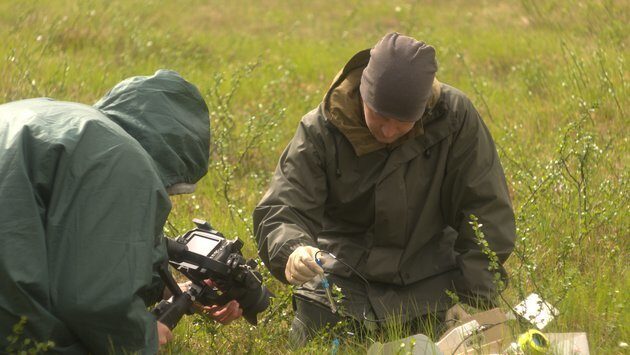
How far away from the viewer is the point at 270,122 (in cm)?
624

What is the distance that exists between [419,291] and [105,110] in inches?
61.9

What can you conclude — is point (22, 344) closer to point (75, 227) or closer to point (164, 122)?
point (75, 227)

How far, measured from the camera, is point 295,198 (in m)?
4.27

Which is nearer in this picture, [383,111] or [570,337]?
[570,337]

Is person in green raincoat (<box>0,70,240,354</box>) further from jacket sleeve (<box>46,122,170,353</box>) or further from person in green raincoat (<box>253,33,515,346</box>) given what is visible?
person in green raincoat (<box>253,33,515,346</box>)

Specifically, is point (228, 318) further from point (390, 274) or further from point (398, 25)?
point (398, 25)

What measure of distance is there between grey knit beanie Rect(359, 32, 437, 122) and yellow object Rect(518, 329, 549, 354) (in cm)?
89

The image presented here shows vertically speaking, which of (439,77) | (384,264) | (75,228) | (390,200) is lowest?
(439,77)

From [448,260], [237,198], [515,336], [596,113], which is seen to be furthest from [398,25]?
[515,336]

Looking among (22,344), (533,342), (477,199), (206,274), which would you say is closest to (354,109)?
(477,199)

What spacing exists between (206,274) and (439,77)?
504 centimetres

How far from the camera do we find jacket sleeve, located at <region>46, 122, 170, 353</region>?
126 inches

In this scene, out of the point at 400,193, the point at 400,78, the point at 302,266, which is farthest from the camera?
the point at 400,193

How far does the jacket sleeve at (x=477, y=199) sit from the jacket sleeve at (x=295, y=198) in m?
0.51
